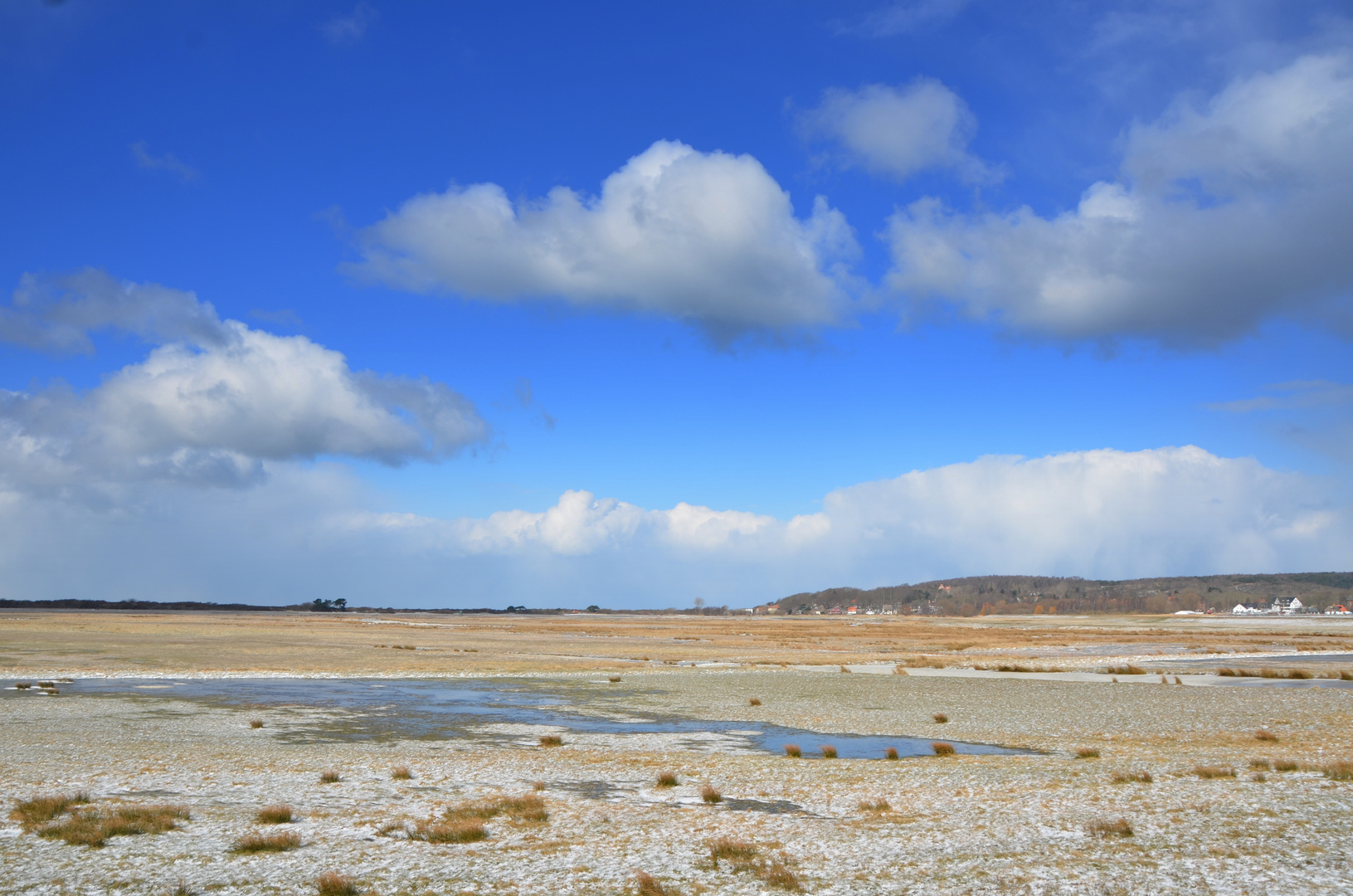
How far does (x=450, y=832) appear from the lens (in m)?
13.5

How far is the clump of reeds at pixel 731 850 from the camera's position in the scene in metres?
12.4

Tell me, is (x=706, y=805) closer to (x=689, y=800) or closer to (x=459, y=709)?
(x=689, y=800)

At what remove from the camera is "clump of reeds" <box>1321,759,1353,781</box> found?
16.9m

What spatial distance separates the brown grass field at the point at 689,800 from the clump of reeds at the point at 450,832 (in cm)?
8

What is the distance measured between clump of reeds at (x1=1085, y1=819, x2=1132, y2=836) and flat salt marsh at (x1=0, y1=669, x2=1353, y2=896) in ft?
0.58

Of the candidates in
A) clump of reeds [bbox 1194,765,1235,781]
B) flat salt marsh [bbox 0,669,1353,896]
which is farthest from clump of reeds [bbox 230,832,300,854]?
clump of reeds [bbox 1194,765,1235,781]

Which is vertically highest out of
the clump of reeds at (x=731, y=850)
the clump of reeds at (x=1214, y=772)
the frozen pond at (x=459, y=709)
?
the clump of reeds at (x=731, y=850)

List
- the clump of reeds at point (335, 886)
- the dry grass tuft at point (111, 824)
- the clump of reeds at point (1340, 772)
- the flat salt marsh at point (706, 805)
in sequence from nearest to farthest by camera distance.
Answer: the clump of reeds at point (335, 886) < the flat salt marsh at point (706, 805) < the dry grass tuft at point (111, 824) < the clump of reeds at point (1340, 772)

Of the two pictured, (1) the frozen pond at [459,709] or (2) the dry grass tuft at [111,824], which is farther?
(1) the frozen pond at [459,709]

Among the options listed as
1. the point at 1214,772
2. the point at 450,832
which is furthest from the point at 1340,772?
the point at 450,832

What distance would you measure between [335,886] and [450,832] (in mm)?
2761

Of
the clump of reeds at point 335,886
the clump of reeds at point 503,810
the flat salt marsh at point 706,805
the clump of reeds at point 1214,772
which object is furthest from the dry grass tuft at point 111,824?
the clump of reeds at point 1214,772

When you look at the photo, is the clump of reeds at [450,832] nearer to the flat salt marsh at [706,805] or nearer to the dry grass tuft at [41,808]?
the flat salt marsh at [706,805]

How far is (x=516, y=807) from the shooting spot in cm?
1533
